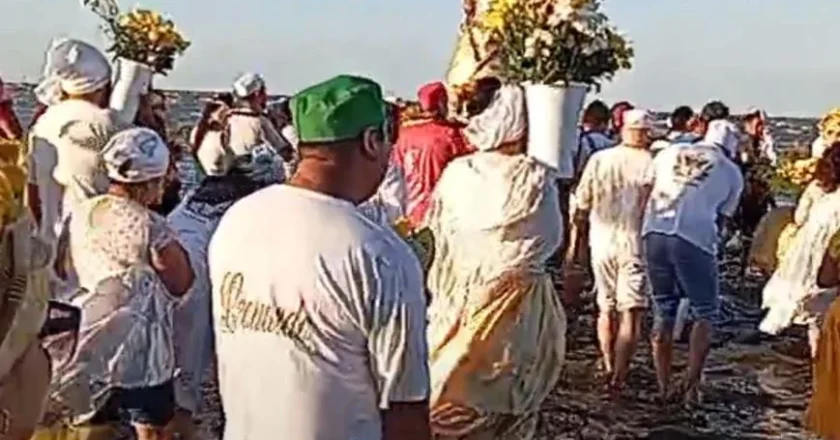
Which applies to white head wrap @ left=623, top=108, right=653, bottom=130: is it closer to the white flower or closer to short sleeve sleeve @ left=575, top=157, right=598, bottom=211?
short sleeve sleeve @ left=575, top=157, right=598, bottom=211

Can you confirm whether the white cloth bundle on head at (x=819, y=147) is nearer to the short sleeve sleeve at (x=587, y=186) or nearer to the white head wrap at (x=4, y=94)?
the short sleeve sleeve at (x=587, y=186)

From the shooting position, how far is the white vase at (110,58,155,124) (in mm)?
8747

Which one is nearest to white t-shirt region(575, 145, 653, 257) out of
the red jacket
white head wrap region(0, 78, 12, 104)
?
the red jacket

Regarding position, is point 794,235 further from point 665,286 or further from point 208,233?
point 208,233

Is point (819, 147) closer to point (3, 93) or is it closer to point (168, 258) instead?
point (168, 258)

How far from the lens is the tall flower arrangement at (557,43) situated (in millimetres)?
9109

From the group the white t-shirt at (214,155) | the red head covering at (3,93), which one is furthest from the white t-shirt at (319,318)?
the white t-shirt at (214,155)

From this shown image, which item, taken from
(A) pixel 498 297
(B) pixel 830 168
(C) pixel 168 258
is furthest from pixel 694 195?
(C) pixel 168 258

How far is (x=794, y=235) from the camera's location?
426 inches

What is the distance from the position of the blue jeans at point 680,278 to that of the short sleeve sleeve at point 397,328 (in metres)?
6.63

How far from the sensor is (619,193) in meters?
11.5

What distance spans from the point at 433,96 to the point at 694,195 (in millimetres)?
2124

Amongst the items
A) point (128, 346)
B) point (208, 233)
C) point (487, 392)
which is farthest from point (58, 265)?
point (487, 392)

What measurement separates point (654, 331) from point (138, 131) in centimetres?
485
